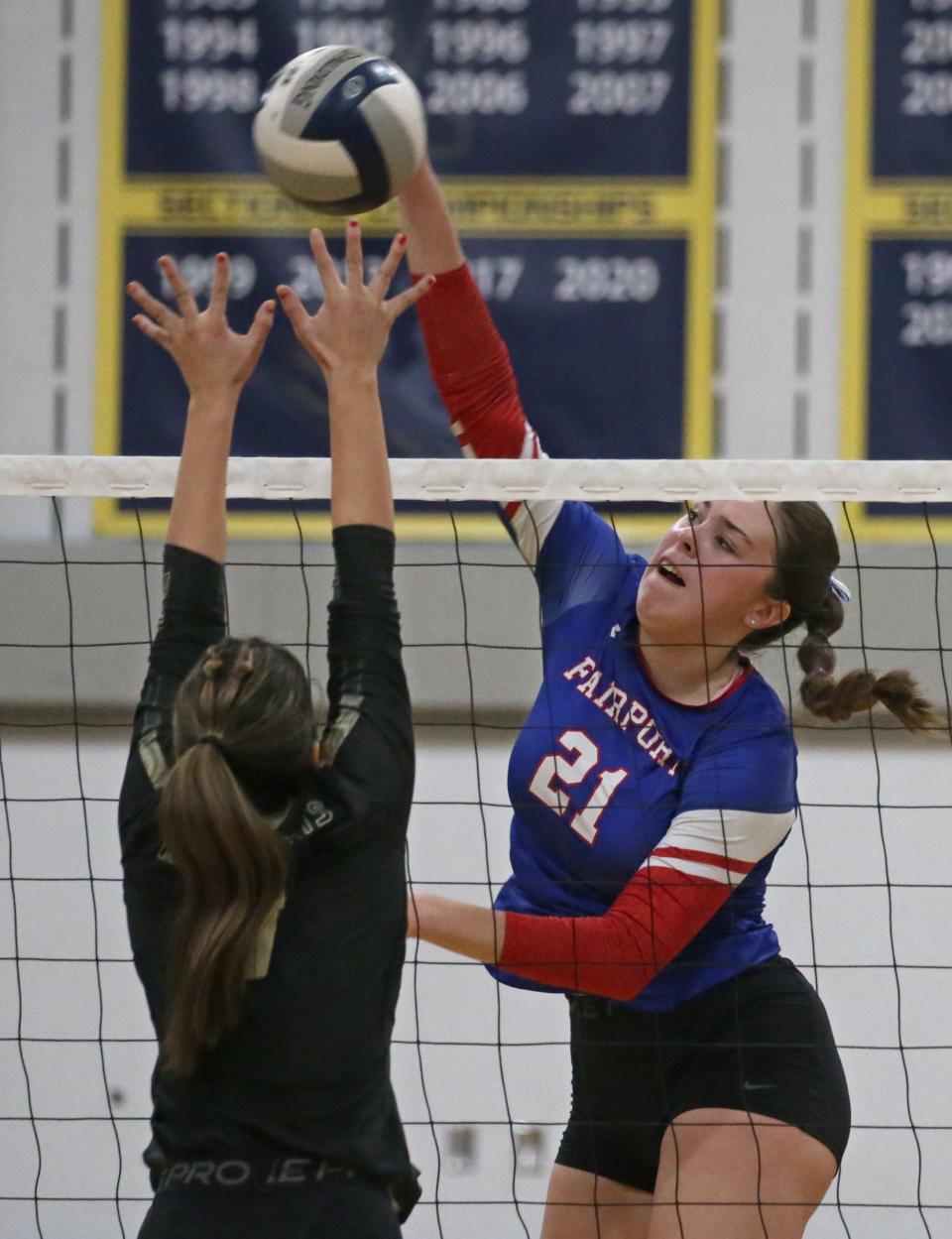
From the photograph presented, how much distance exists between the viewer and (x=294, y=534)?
4797 mm

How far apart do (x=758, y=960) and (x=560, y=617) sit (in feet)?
2.02

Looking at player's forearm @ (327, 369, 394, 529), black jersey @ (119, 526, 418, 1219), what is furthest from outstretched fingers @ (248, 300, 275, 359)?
black jersey @ (119, 526, 418, 1219)

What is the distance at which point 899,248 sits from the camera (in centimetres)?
488

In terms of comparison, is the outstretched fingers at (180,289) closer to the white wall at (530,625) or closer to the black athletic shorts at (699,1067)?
the black athletic shorts at (699,1067)

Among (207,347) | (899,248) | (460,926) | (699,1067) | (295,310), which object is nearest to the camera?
(295,310)

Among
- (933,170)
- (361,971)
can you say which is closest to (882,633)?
(933,170)

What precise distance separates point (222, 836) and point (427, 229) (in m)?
1.25

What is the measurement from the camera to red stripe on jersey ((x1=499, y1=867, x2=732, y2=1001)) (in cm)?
229

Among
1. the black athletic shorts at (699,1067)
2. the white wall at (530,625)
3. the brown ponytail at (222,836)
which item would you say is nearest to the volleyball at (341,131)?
the brown ponytail at (222,836)

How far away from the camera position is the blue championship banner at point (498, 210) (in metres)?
4.85

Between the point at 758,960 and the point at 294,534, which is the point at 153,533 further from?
the point at 758,960

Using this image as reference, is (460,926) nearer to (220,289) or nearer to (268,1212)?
(268,1212)

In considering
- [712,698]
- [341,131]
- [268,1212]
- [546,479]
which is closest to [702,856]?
[712,698]

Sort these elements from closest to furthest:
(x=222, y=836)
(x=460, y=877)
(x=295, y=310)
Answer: (x=222, y=836) < (x=295, y=310) < (x=460, y=877)
